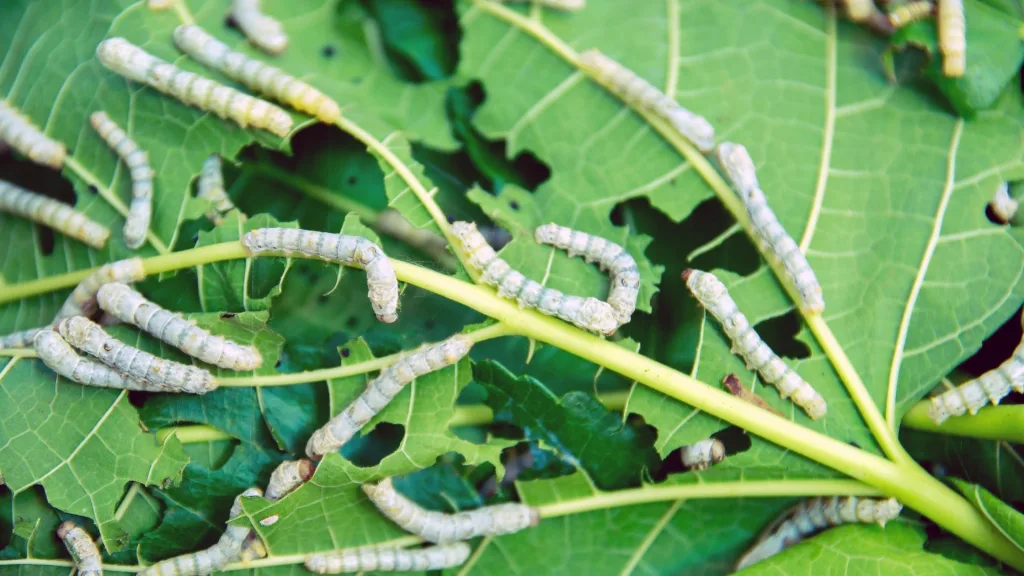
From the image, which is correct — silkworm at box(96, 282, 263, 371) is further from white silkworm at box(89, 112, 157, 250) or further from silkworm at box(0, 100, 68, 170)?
silkworm at box(0, 100, 68, 170)

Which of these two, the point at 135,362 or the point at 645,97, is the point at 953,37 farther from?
the point at 135,362

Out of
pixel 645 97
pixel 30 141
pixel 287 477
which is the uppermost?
pixel 645 97

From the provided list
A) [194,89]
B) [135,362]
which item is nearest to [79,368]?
[135,362]

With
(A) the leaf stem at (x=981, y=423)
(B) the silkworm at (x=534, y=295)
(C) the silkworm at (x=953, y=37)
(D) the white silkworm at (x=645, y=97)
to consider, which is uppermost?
(C) the silkworm at (x=953, y=37)

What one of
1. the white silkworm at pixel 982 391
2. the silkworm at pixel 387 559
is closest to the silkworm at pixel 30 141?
the silkworm at pixel 387 559

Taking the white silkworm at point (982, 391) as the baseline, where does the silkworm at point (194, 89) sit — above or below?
above

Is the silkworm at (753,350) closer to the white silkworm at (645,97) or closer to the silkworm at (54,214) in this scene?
the white silkworm at (645,97)
